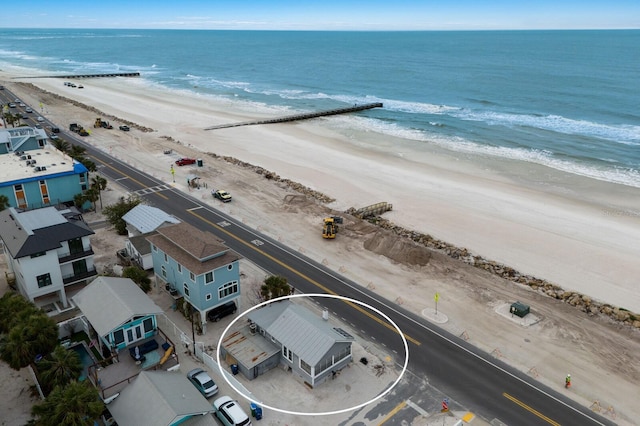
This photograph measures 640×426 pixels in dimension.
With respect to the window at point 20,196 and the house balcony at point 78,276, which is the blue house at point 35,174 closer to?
the window at point 20,196

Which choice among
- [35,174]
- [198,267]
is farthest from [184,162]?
[198,267]

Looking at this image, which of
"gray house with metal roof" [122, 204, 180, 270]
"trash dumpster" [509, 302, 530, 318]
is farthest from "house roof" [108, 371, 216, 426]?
"trash dumpster" [509, 302, 530, 318]

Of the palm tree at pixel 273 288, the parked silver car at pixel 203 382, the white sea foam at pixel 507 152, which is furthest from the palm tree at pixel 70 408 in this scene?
the white sea foam at pixel 507 152

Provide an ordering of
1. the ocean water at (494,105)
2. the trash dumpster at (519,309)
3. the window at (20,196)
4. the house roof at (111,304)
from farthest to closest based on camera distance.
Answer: the ocean water at (494,105), the window at (20,196), the trash dumpster at (519,309), the house roof at (111,304)

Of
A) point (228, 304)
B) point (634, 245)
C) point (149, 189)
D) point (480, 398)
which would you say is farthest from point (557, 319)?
point (149, 189)

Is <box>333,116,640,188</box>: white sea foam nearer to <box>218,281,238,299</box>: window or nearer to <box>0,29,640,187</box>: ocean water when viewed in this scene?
<box>0,29,640,187</box>: ocean water

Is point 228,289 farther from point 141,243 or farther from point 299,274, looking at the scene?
point 141,243
